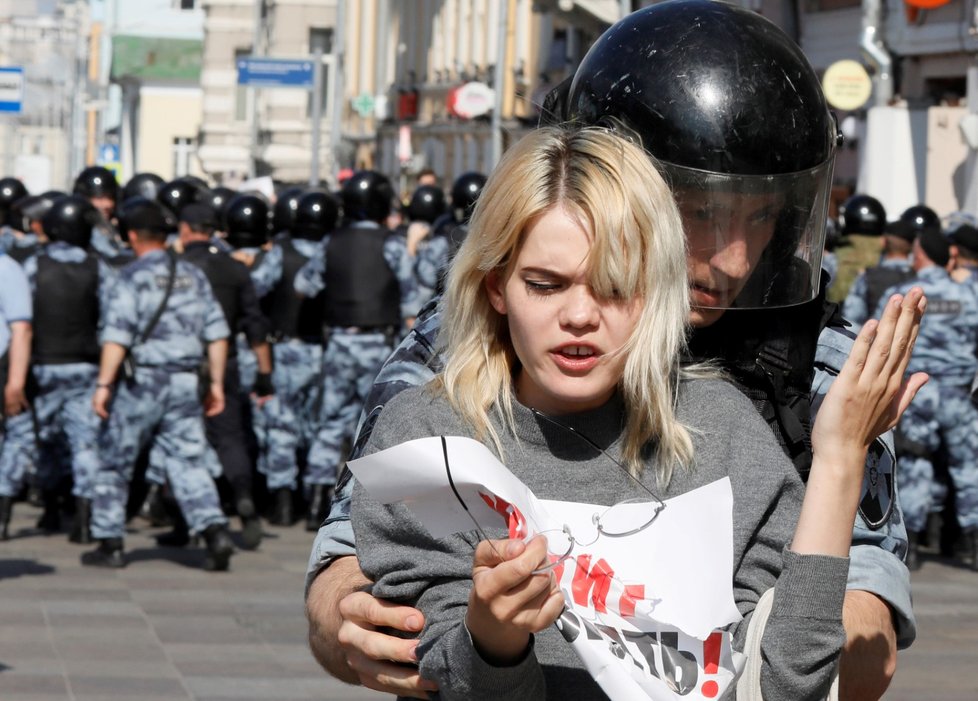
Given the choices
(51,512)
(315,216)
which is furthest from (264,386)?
(51,512)

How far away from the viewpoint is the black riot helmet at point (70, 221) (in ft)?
34.6

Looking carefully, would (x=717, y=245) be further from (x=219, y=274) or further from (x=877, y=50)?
(x=877, y=50)

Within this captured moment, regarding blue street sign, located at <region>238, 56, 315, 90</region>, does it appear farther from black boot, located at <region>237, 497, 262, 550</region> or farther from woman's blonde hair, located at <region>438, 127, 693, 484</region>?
woman's blonde hair, located at <region>438, 127, 693, 484</region>

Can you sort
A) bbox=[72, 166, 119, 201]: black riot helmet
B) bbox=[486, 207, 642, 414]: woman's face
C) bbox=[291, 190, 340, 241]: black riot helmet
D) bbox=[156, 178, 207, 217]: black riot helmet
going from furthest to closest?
bbox=[156, 178, 207, 217]: black riot helmet, bbox=[72, 166, 119, 201]: black riot helmet, bbox=[291, 190, 340, 241]: black riot helmet, bbox=[486, 207, 642, 414]: woman's face

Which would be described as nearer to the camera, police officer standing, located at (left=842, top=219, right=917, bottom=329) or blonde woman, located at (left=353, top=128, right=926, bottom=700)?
blonde woman, located at (left=353, top=128, right=926, bottom=700)

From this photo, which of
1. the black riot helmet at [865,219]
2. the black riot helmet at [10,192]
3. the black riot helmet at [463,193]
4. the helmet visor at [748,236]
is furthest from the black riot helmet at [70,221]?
the helmet visor at [748,236]

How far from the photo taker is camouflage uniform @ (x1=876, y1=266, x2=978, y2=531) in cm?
1044

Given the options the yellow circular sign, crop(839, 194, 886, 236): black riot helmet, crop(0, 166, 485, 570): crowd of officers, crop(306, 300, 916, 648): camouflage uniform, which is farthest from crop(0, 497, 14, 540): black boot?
the yellow circular sign

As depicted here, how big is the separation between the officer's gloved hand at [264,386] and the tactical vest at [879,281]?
357cm

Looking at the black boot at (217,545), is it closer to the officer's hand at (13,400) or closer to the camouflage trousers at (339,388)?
the officer's hand at (13,400)

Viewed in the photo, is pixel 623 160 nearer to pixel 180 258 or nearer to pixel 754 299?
pixel 754 299

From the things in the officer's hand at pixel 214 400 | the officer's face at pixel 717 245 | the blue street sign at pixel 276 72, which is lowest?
the officer's hand at pixel 214 400

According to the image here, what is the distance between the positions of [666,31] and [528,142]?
14.6 inches

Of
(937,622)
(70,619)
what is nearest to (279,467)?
(70,619)
